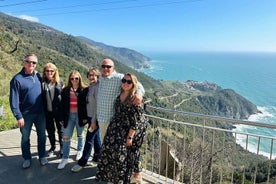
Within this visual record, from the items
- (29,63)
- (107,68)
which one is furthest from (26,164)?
(107,68)

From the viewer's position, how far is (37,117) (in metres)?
3.61

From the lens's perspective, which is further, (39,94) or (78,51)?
(78,51)

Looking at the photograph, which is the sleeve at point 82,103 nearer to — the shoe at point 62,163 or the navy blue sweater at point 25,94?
the navy blue sweater at point 25,94

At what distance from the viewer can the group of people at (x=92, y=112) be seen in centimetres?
291

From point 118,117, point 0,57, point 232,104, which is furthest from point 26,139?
point 232,104

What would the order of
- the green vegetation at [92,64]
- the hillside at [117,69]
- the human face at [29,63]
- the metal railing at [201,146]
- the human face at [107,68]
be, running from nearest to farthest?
the metal railing at [201,146] < the human face at [107,68] < the human face at [29,63] < the green vegetation at [92,64] < the hillside at [117,69]

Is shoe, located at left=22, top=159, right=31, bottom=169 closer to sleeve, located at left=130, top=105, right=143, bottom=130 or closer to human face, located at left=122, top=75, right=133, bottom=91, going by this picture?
sleeve, located at left=130, top=105, right=143, bottom=130

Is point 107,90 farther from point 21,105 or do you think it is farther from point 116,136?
point 21,105

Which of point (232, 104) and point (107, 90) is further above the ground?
point (107, 90)

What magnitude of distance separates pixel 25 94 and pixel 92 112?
0.89 metres

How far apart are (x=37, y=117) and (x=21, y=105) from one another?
291mm

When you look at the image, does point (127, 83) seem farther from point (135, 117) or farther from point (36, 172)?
point (36, 172)

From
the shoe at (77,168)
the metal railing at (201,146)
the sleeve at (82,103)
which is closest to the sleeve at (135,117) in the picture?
the metal railing at (201,146)

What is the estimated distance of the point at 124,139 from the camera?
2.94 metres
